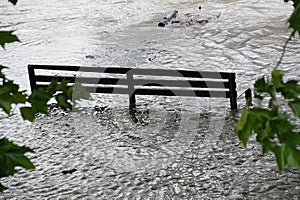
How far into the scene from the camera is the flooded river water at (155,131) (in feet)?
25.4

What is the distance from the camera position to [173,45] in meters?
17.9

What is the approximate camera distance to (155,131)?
9.99 meters

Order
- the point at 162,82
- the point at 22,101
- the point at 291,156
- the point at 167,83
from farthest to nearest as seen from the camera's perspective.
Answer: the point at 167,83 < the point at 162,82 < the point at 22,101 < the point at 291,156

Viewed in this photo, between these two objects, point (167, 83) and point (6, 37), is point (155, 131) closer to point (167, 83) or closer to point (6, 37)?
point (167, 83)

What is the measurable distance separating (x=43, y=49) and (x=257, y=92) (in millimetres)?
18452

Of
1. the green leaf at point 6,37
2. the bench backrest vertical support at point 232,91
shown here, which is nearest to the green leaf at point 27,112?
the green leaf at point 6,37

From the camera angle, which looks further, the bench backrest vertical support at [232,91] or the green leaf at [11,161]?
the bench backrest vertical support at [232,91]

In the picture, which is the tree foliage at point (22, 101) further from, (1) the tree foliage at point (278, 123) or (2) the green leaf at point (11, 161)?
(1) the tree foliage at point (278, 123)

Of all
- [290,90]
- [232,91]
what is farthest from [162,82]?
[290,90]

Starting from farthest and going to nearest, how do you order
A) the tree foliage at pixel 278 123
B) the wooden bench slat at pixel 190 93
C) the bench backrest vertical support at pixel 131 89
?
1. the bench backrest vertical support at pixel 131 89
2. the wooden bench slat at pixel 190 93
3. the tree foliage at pixel 278 123

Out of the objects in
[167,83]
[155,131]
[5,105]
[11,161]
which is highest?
[5,105]

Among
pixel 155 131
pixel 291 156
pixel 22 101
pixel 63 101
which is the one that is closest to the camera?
pixel 291 156

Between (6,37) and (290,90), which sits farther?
(6,37)

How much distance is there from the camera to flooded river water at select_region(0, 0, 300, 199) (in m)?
7.75
